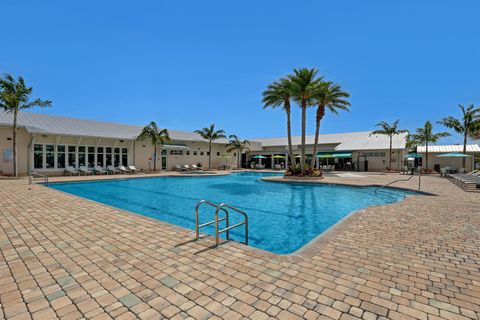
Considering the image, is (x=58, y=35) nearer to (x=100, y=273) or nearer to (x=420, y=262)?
(x=100, y=273)

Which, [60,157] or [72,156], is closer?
[60,157]

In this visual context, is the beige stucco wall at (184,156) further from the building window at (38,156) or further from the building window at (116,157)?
the building window at (38,156)

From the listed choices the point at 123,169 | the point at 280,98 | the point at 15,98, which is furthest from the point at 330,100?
the point at 15,98

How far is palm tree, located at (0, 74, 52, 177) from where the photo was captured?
54.7 ft

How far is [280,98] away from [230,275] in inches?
769

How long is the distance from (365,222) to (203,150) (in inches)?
1159

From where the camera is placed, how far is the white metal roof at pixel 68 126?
64.4 feet

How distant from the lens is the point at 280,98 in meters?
21.2

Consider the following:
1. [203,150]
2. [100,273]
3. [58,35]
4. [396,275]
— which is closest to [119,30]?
[58,35]

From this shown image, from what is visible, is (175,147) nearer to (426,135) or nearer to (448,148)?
(426,135)

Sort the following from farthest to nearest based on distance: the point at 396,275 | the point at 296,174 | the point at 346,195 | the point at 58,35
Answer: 1. the point at 296,174
2. the point at 346,195
3. the point at 58,35
4. the point at 396,275

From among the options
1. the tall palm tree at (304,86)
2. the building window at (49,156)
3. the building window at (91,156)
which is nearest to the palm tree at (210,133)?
the building window at (91,156)

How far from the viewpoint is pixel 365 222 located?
6.21m

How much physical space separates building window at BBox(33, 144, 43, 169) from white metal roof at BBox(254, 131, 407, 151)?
31.3 metres
